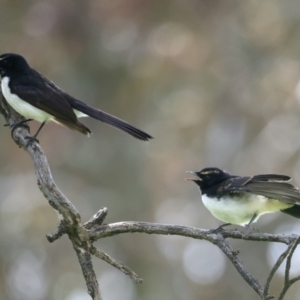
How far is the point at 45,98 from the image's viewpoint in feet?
21.1

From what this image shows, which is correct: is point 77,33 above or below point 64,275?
above

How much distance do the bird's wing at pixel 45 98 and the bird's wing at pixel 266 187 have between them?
4.36ft

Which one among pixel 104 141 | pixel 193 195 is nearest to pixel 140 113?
pixel 104 141

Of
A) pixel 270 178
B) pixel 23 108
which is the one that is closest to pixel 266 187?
pixel 270 178

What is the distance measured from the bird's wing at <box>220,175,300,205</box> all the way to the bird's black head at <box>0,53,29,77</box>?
1.96 meters

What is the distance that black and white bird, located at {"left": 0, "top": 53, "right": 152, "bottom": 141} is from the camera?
6141mm

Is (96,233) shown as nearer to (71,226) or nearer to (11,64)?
(71,226)

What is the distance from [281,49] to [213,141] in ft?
7.78

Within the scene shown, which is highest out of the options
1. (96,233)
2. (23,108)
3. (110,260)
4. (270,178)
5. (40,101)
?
(270,178)

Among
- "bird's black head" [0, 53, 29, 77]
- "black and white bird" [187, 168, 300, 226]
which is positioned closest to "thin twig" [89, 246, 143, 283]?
"black and white bird" [187, 168, 300, 226]

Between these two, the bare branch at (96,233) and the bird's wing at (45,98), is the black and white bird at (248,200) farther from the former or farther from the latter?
the bare branch at (96,233)

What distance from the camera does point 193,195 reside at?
625 inches

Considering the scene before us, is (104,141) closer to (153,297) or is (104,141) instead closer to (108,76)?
(108,76)

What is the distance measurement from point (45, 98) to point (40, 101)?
8cm
